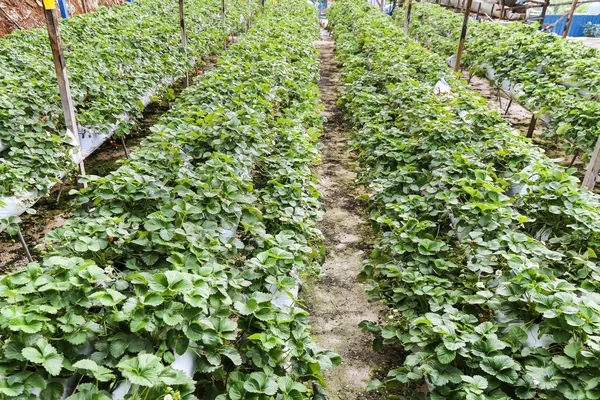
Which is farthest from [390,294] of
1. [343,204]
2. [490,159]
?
[343,204]

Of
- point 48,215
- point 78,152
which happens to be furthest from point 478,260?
point 48,215

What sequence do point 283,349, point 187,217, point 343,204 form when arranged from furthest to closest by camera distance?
point 343,204, point 187,217, point 283,349

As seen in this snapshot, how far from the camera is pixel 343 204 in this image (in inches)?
206

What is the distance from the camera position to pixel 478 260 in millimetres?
2592

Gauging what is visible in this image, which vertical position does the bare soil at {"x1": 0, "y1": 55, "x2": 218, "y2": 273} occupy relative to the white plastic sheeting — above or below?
below

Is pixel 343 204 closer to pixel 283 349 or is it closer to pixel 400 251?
pixel 400 251

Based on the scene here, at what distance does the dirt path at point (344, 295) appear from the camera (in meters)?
2.90

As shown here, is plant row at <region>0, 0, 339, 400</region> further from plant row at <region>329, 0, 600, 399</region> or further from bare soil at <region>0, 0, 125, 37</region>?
bare soil at <region>0, 0, 125, 37</region>

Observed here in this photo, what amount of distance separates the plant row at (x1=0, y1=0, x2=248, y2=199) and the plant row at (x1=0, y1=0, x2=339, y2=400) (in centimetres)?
111

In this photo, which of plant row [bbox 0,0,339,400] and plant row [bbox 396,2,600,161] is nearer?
plant row [bbox 0,0,339,400]

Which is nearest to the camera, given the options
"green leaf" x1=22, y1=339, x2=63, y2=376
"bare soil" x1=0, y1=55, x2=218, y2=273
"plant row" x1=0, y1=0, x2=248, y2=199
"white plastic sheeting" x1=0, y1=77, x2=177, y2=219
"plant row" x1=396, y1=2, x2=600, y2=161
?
"green leaf" x1=22, y1=339, x2=63, y2=376

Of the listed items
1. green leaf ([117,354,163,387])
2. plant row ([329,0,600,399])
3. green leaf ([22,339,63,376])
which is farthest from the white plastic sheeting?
A: plant row ([329,0,600,399])

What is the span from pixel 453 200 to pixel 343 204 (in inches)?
91.1

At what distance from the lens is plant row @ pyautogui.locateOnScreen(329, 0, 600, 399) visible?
1920 mm
